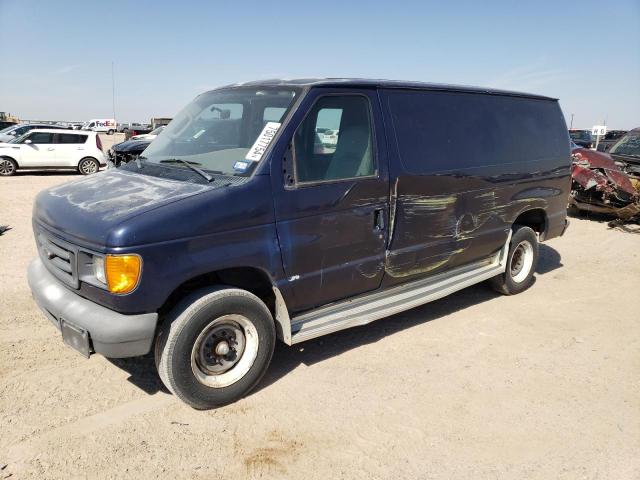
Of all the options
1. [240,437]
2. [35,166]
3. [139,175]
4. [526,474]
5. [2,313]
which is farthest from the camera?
[35,166]

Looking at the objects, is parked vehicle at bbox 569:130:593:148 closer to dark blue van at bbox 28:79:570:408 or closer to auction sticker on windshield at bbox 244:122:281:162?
dark blue van at bbox 28:79:570:408

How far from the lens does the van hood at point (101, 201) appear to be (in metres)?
2.97

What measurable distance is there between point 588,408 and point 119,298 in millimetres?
3250

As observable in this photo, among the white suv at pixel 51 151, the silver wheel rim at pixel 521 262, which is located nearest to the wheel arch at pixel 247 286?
the silver wheel rim at pixel 521 262

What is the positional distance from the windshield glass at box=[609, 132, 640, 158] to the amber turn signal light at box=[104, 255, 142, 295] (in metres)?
11.8

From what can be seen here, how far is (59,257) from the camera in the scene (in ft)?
11.0

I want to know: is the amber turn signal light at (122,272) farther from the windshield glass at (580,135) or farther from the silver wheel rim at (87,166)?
the windshield glass at (580,135)

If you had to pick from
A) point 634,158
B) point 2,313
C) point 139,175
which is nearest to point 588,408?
point 139,175

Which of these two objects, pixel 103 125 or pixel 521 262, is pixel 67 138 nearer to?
pixel 521 262

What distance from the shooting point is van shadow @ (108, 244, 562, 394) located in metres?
3.75

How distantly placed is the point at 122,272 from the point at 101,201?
2.26ft

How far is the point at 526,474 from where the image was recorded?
110 inches

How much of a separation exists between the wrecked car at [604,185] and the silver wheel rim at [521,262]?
4.55 meters

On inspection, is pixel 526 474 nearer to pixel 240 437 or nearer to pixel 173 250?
pixel 240 437
